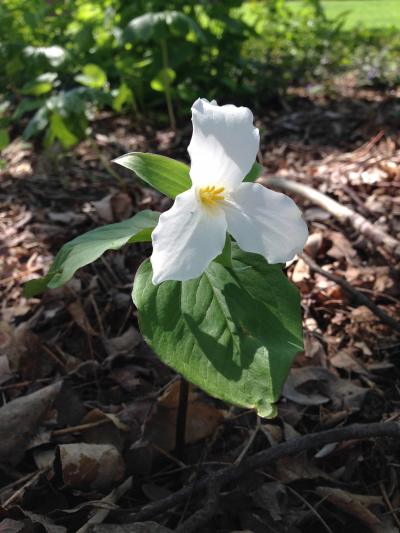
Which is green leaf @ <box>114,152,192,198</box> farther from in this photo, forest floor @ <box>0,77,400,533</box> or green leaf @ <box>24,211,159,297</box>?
forest floor @ <box>0,77,400,533</box>

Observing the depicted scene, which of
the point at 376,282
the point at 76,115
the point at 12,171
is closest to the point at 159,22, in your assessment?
the point at 76,115

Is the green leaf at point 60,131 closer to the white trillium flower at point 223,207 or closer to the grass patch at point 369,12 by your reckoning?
the white trillium flower at point 223,207

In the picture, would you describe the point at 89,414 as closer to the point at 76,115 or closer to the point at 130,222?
the point at 130,222

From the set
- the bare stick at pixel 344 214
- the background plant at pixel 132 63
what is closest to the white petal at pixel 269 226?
the bare stick at pixel 344 214

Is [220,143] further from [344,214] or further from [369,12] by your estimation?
[369,12]

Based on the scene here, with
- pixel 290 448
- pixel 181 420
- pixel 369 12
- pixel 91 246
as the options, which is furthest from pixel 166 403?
pixel 369 12

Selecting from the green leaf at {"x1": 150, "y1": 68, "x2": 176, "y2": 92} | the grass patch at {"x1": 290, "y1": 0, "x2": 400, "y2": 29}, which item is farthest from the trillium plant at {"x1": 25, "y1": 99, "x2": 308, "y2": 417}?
the grass patch at {"x1": 290, "y1": 0, "x2": 400, "y2": 29}
